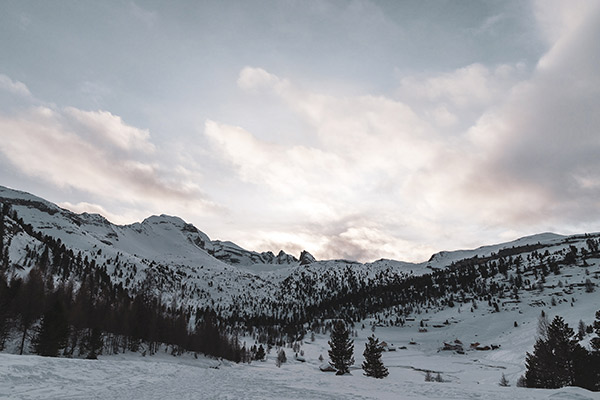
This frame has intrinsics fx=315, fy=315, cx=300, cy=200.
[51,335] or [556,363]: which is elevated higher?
[556,363]

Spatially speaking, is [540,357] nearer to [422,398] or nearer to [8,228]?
[422,398]

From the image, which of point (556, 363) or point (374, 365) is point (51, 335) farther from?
point (556, 363)

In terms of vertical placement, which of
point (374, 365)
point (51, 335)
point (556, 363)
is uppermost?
point (556, 363)

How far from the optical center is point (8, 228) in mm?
196125

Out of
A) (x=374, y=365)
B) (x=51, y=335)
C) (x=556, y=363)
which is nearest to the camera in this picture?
(x=556, y=363)

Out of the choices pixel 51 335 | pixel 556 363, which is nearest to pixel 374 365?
pixel 556 363

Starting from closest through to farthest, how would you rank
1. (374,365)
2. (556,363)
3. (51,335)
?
1. (556,363)
2. (51,335)
3. (374,365)

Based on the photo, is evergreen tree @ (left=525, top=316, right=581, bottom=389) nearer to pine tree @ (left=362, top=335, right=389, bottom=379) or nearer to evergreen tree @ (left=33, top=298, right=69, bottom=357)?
pine tree @ (left=362, top=335, right=389, bottom=379)

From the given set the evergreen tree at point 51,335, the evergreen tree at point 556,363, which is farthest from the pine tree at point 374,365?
the evergreen tree at point 51,335

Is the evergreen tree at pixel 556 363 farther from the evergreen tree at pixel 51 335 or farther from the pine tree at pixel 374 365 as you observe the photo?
the evergreen tree at pixel 51 335

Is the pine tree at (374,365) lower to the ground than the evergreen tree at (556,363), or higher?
lower

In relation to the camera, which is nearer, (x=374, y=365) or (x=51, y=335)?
(x=51, y=335)

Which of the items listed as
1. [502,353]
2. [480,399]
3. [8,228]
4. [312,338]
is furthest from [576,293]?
[8,228]

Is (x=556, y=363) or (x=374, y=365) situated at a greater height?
(x=556, y=363)
